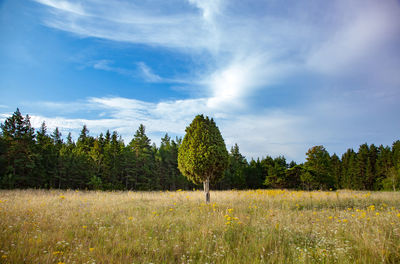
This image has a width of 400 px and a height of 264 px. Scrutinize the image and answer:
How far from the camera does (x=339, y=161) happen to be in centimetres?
5866

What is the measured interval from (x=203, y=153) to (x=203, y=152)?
0.21 feet

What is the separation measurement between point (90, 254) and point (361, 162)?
61.4 meters

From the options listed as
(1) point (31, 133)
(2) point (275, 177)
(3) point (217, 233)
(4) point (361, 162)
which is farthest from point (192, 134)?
(4) point (361, 162)

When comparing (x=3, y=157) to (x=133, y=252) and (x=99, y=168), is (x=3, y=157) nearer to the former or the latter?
(x=99, y=168)

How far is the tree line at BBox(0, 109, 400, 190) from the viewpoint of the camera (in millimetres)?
27016

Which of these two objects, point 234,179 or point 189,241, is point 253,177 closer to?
point 234,179

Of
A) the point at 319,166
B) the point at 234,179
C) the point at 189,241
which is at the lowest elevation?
the point at 234,179

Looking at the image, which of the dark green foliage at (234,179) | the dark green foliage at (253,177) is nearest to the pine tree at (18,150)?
the dark green foliage at (234,179)

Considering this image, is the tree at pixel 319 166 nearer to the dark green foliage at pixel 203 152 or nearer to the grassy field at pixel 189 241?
the dark green foliage at pixel 203 152

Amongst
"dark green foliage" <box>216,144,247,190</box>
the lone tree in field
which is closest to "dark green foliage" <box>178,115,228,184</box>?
the lone tree in field

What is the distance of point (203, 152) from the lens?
1180 centimetres

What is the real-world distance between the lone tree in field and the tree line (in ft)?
64.2

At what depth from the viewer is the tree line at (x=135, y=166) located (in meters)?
27.0

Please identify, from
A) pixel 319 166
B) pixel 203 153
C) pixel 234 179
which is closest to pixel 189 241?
pixel 203 153
